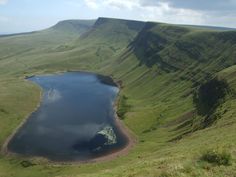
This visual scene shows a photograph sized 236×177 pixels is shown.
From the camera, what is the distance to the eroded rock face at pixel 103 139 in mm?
150875

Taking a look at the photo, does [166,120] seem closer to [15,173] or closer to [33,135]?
[33,135]

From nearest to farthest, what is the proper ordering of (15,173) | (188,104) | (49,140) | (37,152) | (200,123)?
1. (15,173)
2. (200,123)
3. (37,152)
4. (49,140)
5. (188,104)

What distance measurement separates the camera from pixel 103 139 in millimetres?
159000

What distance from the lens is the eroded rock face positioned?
150875 millimetres

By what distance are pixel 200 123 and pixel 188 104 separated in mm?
49622

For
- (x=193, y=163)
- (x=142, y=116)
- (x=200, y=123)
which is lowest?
(x=193, y=163)

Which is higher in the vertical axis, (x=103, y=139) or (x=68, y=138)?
(x=68, y=138)

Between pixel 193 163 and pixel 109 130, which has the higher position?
pixel 109 130

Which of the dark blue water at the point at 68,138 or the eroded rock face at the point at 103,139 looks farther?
the eroded rock face at the point at 103,139

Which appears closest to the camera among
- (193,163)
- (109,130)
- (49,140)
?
(193,163)

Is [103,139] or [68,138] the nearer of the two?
[103,139]

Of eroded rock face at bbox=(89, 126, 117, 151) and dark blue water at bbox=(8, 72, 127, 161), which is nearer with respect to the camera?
dark blue water at bbox=(8, 72, 127, 161)

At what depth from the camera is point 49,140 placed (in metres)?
159

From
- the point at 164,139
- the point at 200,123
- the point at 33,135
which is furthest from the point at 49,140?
the point at 200,123
